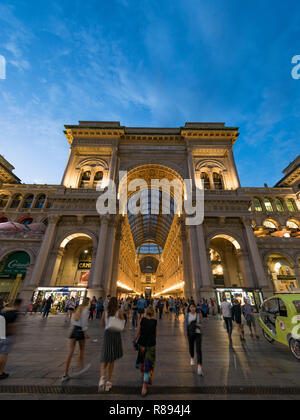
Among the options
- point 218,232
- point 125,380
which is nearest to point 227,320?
point 125,380

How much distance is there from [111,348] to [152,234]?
60807 mm

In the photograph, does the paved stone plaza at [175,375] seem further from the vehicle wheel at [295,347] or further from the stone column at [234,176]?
the stone column at [234,176]

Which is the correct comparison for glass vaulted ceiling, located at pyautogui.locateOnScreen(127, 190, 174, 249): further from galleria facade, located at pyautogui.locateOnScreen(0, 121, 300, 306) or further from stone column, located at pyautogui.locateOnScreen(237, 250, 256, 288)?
stone column, located at pyautogui.locateOnScreen(237, 250, 256, 288)

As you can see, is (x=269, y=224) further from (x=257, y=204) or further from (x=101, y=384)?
(x=101, y=384)

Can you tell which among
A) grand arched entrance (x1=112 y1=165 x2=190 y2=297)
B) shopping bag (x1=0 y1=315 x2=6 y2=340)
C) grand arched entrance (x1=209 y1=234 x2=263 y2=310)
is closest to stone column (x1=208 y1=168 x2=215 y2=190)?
grand arched entrance (x1=112 y1=165 x2=190 y2=297)

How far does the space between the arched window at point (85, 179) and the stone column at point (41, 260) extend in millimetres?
6631

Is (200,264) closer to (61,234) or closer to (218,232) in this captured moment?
(218,232)

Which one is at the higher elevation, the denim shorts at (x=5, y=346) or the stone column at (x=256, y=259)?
the stone column at (x=256, y=259)

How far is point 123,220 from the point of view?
26484 mm

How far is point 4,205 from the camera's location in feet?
103

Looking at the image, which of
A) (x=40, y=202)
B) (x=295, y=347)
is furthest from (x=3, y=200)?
(x=295, y=347)

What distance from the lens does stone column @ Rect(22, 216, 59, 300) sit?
18172mm

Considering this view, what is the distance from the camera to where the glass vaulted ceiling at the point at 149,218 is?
38906 mm

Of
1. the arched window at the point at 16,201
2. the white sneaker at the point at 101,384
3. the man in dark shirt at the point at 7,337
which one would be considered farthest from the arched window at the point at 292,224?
the arched window at the point at 16,201
